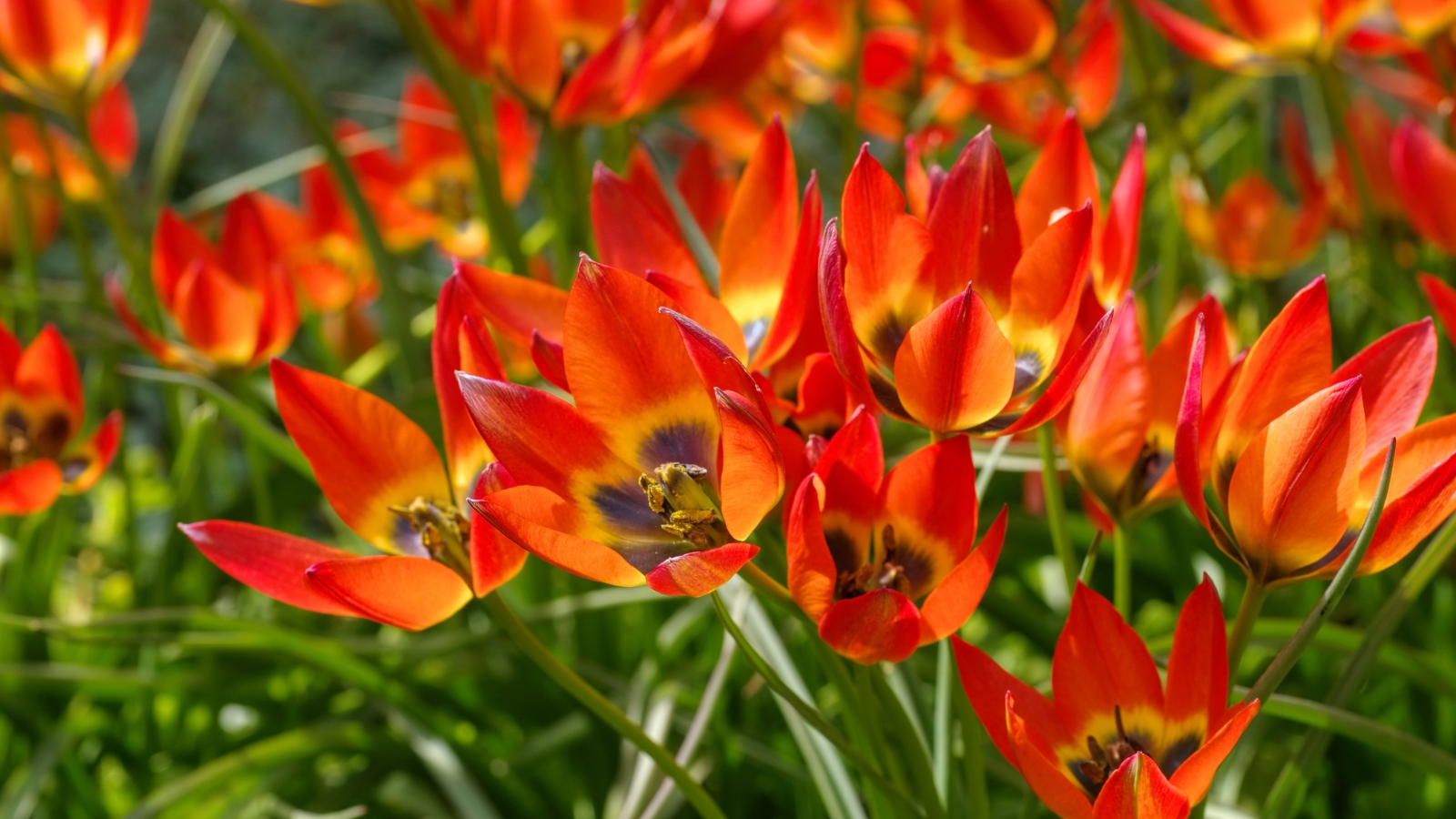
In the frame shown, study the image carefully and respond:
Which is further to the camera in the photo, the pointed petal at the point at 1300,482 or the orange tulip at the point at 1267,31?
the orange tulip at the point at 1267,31

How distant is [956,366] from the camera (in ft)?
1.15

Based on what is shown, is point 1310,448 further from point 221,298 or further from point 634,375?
point 221,298

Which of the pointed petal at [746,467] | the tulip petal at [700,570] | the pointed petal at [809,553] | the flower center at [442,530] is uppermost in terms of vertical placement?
the flower center at [442,530]

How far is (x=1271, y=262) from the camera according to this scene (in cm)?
98

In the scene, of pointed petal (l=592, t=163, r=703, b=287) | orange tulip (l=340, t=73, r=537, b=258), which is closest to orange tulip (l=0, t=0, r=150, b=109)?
orange tulip (l=340, t=73, r=537, b=258)

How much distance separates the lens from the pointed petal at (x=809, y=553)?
0.32 metres

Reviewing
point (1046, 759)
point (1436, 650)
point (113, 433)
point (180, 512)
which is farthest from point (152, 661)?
point (1436, 650)

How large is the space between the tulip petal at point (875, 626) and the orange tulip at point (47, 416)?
1.74 ft

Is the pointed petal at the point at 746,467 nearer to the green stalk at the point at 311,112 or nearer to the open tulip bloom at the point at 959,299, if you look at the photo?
the open tulip bloom at the point at 959,299

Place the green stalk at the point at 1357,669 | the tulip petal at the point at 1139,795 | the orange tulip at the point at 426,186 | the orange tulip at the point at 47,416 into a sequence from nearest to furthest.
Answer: the tulip petal at the point at 1139,795 < the green stalk at the point at 1357,669 < the orange tulip at the point at 47,416 < the orange tulip at the point at 426,186

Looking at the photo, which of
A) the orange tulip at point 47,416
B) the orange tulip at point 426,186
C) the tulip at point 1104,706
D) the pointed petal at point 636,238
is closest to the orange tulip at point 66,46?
the orange tulip at point 47,416

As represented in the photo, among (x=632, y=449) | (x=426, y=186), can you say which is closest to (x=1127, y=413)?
(x=632, y=449)

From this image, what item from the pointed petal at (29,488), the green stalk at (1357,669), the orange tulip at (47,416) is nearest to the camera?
the green stalk at (1357,669)

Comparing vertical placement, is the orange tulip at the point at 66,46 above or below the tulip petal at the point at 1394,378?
above
